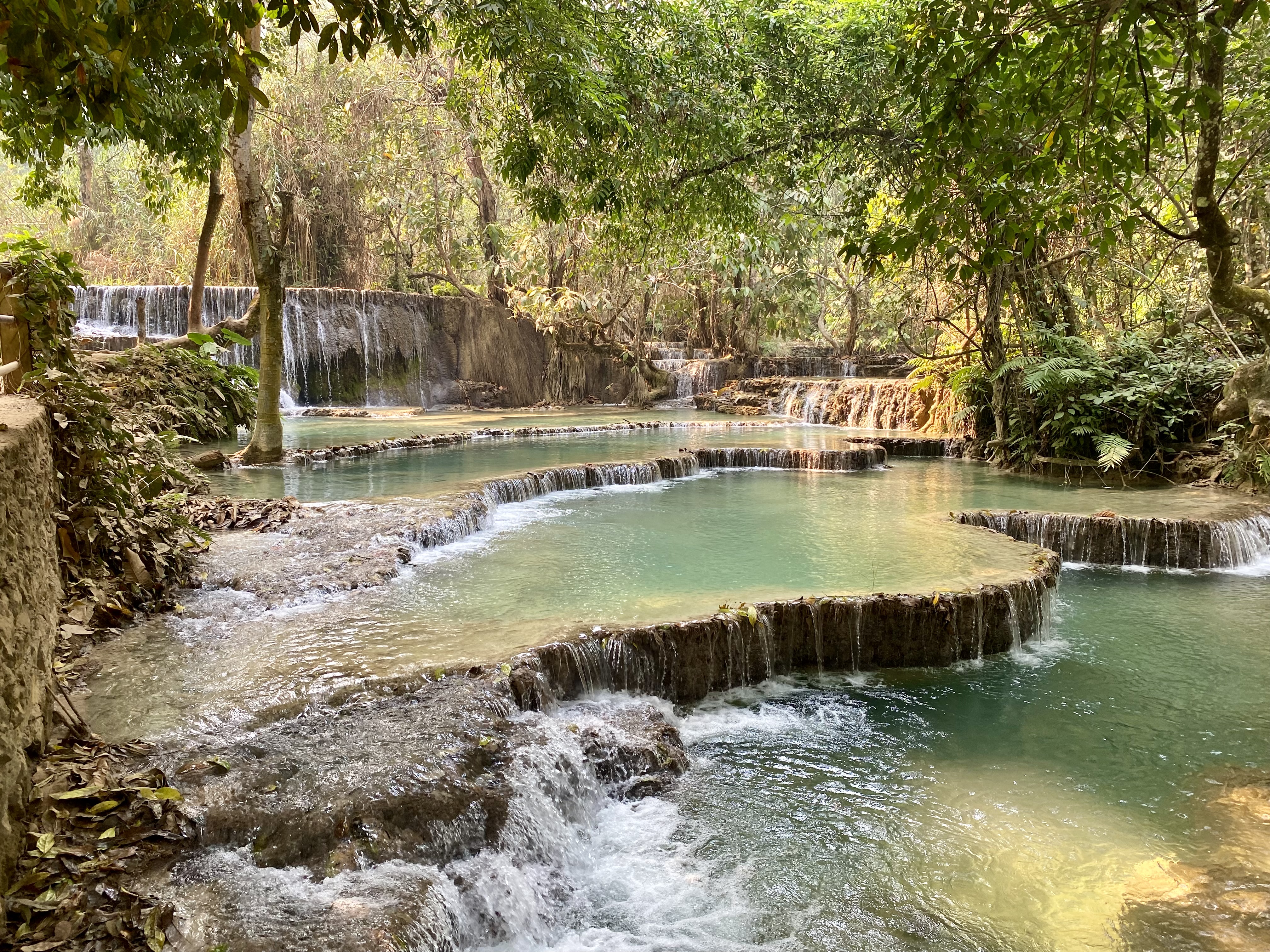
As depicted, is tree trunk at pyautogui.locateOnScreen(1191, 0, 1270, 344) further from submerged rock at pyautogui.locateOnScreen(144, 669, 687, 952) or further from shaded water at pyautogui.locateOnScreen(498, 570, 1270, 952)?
submerged rock at pyautogui.locateOnScreen(144, 669, 687, 952)

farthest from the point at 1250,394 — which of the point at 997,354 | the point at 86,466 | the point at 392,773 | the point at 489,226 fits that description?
the point at 489,226

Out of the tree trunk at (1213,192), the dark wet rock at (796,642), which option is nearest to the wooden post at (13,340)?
the dark wet rock at (796,642)

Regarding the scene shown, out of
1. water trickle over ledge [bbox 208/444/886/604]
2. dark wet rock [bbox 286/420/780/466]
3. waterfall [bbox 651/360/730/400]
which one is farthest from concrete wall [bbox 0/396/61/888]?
waterfall [bbox 651/360/730/400]

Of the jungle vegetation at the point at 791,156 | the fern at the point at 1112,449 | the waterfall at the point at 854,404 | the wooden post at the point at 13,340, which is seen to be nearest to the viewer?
the jungle vegetation at the point at 791,156

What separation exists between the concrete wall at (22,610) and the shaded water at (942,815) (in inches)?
79.1

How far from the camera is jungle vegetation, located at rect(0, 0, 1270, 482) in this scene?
342 cm

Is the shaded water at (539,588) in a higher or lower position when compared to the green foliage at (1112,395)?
lower

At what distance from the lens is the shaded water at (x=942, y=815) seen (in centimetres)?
360

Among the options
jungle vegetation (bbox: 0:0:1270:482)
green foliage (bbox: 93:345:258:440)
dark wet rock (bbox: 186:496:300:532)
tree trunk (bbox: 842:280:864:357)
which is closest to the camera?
jungle vegetation (bbox: 0:0:1270:482)

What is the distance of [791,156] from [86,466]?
7116mm

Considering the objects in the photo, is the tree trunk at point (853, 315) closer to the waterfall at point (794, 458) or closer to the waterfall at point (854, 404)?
the waterfall at point (854, 404)

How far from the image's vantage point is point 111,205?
30625mm

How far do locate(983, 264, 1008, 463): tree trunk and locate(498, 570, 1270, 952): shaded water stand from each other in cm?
769

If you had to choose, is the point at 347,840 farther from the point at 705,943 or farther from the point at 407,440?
the point at 407,440
